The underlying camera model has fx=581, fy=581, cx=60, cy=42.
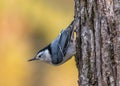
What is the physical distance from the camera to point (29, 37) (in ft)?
40.5

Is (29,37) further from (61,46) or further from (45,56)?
(61,46)

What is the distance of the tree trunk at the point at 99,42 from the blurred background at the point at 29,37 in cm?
713

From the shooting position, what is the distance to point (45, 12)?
39.0 ft

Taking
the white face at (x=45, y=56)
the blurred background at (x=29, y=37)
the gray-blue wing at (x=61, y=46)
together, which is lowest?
the blurred background at (x=29, y=37)

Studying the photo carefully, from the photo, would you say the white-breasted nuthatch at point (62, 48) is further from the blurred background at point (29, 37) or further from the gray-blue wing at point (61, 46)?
the blurred background at point (29, 37)

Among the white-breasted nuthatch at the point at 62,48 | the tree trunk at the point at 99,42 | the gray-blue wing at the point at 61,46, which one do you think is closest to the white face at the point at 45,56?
the white-breasted nuthatch at the point at 62,48

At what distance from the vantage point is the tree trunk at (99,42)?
356cm

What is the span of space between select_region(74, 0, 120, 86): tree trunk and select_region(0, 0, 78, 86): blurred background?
7128mm

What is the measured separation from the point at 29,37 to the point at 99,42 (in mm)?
8748

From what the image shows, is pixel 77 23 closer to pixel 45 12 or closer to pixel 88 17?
pixel 88 17

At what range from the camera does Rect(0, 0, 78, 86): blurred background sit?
11398 mm

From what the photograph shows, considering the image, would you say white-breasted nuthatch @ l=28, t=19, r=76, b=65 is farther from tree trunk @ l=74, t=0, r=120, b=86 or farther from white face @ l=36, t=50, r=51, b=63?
tree trunk @ l=74, t=0, r=120, b=86

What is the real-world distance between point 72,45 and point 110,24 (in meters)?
1.96

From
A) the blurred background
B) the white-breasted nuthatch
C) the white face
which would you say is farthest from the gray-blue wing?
the blurred background
